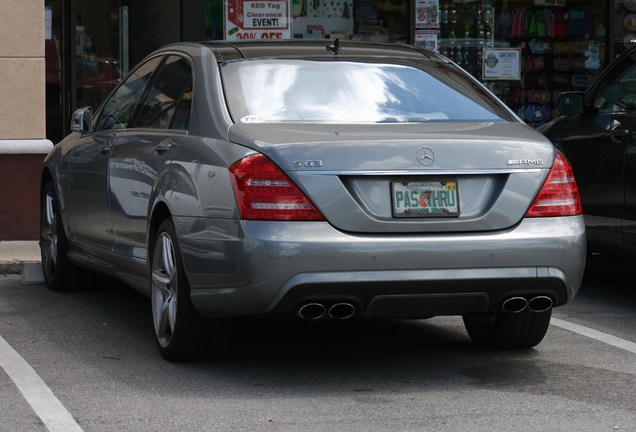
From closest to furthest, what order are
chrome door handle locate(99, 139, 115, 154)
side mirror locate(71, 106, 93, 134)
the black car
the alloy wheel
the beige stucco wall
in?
1. the alloy wheel
2. chrome door handle locate(99, 139, 115, 154)
3. side mirror locate(71, 106, 93, 134)
4. the black car
5. the beige stucco wall

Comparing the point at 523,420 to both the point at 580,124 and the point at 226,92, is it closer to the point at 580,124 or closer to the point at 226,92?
the point at 226,92

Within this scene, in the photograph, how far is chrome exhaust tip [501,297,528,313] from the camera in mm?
6444

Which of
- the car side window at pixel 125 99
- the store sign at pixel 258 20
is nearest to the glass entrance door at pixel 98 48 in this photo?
the store sign at pixel 258 20

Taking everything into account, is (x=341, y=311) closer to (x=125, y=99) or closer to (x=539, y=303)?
(x=539, y=303)

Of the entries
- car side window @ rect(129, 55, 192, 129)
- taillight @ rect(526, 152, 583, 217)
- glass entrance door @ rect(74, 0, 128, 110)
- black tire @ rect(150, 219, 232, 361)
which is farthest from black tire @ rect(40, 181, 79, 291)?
glass entrance door @ rect(74, 0, 128, 110)

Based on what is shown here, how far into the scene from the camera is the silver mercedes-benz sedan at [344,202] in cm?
615

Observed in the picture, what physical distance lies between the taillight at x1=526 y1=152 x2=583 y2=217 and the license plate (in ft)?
1.25

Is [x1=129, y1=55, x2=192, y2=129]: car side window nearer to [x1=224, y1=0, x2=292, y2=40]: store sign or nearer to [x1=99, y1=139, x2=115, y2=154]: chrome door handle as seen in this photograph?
[x1=99, y1=139, x2=115, y2=154]: chrome door handle

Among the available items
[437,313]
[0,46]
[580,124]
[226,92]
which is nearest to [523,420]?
[437,313]

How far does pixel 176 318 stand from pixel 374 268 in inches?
43.1

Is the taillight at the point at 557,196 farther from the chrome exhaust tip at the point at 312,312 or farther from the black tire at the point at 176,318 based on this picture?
the black tire at the point at 176,318

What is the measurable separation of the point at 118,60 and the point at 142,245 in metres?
7.56

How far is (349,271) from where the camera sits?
612 cm

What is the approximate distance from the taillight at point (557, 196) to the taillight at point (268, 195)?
3.39ft
